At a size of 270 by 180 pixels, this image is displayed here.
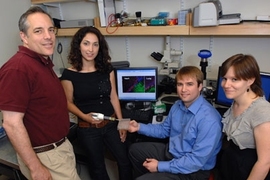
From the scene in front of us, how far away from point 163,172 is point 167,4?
1.48 m

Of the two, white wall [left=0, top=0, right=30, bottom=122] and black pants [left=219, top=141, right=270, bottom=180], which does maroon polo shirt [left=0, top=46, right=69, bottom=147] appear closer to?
black pants [left=219, top=141, right=270, bottom=180]

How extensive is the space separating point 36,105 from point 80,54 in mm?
608

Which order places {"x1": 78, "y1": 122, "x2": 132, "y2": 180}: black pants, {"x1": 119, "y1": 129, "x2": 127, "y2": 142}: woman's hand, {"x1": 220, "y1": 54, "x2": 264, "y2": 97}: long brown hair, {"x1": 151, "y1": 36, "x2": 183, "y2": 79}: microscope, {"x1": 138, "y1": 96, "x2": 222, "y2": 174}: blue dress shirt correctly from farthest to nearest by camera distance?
{"x1": 151, "y1": 36, "x2": 183, "y2": 79}: microscope
{"x1": 119, "y1": 129, "x2": 127, "y2": 142}: woman's hand
{"x1": 78, "y1": 122, "x2": 132, "y2": 180}: black pants
{"x1": 138, "y1": 96, "x2": 222, "y2": 174}: blue dress shirt
{"x1": 220, "y1": 54, "x2": 264, "y2": 97}: long brown hair

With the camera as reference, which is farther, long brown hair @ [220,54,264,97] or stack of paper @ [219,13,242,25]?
stack of paper @ [219,13,242,25]

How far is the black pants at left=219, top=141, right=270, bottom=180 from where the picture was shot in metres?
1.10

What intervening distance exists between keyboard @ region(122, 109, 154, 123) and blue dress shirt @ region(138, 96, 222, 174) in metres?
0.34

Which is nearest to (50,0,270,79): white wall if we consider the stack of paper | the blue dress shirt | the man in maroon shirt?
the stack of paper

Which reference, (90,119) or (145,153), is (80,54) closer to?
(90,119)

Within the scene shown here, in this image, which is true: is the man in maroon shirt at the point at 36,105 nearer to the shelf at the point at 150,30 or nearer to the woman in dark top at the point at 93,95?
the woman in dark top at the point at 93,95

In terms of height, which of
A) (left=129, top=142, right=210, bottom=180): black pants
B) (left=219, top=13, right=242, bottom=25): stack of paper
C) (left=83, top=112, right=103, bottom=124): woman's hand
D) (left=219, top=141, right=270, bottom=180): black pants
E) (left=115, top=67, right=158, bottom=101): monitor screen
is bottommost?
(left=129, top=142, right=210, bottom=180): black pants

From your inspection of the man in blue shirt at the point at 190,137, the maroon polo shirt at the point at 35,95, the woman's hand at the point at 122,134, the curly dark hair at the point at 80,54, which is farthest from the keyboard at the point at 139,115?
the maroon polo shirt at the point at 35,95

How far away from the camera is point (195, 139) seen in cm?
130

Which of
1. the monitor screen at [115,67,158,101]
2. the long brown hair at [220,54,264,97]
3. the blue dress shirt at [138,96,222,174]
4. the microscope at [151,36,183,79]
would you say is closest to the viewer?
the long brown hair at [220,54,264,97]

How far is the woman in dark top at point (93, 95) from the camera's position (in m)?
1.55
